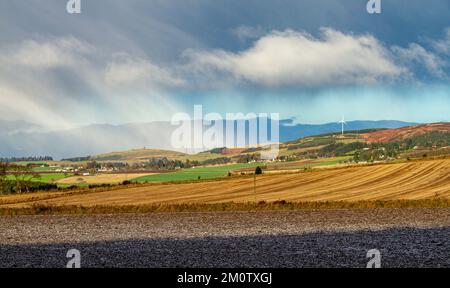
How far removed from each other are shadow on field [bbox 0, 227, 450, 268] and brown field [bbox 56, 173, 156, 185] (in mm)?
40091

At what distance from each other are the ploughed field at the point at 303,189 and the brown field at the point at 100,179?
23.3 feet

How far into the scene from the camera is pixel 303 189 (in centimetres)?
5253

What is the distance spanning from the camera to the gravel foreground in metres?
16.8

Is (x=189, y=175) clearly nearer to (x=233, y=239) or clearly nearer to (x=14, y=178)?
(x=14, y=178)

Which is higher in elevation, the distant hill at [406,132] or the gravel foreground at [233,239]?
the distant hill at [406,132]

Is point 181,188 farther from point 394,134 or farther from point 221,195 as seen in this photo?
point 394,134

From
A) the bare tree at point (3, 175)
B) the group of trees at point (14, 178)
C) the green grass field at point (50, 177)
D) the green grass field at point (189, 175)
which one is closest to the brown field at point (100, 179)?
the green grass field at point (50, 177)

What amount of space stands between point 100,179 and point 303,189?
23196 millimetres

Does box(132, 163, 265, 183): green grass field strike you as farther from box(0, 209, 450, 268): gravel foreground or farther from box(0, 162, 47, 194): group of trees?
box(0, 209, 450, 268): gravel foreground

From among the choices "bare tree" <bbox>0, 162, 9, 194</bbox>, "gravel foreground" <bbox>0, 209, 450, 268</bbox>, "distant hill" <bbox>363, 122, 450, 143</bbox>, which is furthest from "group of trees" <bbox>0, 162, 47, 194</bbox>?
"distant hill" <bbox>363, 122, 450, 143</bbox>

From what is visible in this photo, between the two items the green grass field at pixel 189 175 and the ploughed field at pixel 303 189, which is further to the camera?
the green grass field at pixel 189 175

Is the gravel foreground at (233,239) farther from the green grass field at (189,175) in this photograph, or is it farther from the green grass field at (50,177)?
the green grass field at (50,177)

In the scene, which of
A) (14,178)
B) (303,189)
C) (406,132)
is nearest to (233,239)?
(303,189)

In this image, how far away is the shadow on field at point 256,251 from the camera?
645 inches
